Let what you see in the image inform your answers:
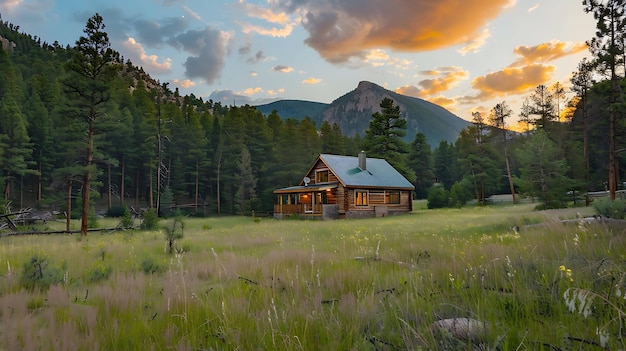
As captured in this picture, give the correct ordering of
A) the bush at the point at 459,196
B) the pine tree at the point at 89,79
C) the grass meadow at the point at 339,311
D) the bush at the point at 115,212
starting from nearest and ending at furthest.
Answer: the grass meadow at the point at 339,311
the pine tree at the point at 89,79
the bush at the point at 115,212
the bush at the point at 459,196

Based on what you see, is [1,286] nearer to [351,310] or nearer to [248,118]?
[351,310]

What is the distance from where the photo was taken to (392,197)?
41.2 meters

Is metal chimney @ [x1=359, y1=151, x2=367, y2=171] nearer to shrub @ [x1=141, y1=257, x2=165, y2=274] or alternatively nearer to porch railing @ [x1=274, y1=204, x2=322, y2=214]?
porch railing @ [x1=274, y1=204, x2=322, y2=214]

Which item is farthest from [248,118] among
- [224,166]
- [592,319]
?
[592,319]

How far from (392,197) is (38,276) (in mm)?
38449

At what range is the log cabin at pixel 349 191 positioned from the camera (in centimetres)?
3688

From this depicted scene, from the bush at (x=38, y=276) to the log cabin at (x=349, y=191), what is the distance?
3020cm

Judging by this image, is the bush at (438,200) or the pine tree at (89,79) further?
the bush at (438,200)

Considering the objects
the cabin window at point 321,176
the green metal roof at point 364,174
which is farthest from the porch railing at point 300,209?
the green metal roof at point 364,174

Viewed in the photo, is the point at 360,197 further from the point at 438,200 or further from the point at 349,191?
the point at 438,200

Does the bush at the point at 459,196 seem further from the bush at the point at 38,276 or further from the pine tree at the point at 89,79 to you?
the bush at the point at 38,276

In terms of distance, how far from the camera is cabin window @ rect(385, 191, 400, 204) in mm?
40691

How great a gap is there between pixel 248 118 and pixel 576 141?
50331 mm

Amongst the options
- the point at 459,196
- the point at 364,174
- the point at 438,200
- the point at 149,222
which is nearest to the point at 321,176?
the point at 364,174
